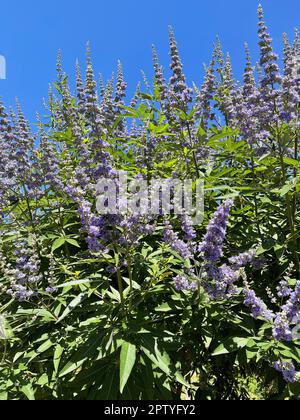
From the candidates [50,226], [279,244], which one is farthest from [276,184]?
[50,226]

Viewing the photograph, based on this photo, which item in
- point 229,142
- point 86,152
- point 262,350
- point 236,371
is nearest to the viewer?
point 262,350

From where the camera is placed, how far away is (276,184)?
4.16m

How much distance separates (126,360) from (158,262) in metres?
0.83

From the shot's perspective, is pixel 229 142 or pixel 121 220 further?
pixel 229 142

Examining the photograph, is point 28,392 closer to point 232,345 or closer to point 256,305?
point 232,345

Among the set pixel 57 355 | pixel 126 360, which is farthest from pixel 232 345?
pixel 57 355

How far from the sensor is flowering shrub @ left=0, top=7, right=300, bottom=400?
9.70ft

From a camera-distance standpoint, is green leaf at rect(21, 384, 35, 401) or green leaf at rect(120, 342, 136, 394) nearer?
green leaf at rect(120, 342, 136, 394)

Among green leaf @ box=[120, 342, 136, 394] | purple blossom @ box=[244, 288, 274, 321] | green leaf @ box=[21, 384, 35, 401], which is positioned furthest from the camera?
green leaf @ box=[21, 384, 35, 401]

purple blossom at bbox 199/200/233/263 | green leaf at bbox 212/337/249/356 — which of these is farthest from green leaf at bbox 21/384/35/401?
purple blossom at bbox 199/200/233/263

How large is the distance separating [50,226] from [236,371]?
258cm

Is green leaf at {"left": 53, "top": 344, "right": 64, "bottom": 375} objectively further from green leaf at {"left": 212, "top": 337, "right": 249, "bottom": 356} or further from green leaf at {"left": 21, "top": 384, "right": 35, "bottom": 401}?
A: green leaf at {"left": 212, "top": 337, "right": 249, "bottom": 356}

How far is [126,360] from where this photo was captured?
2.71 metres
